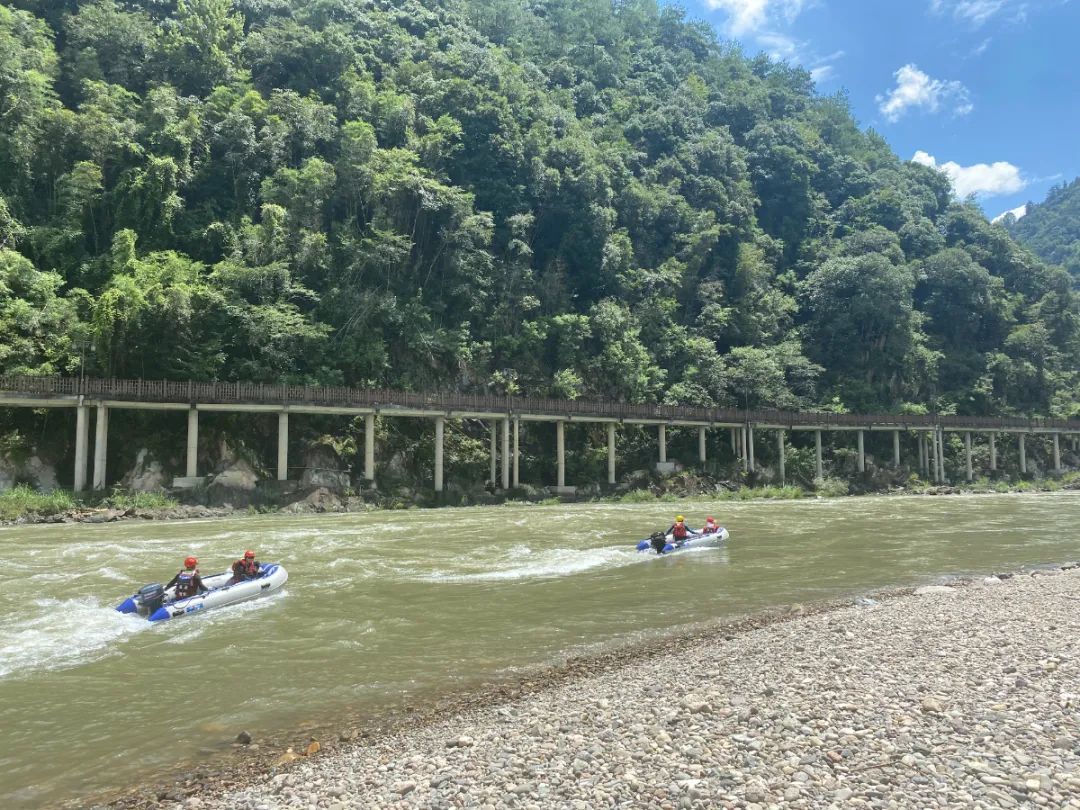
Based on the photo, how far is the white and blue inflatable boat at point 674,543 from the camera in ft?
62.5

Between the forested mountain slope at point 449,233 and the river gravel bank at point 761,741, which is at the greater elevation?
the forested mountain slope at point 449,233

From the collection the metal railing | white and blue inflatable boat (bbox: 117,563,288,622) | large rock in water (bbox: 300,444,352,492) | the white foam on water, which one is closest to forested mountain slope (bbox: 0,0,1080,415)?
the metal railing

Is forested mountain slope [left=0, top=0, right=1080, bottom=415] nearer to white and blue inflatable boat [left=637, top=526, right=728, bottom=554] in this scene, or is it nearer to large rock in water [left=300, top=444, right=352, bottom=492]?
large rock in water [left=300, top=444, right=352, bottom=492]

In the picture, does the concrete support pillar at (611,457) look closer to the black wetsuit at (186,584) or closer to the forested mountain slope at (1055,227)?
the black wetsuit at (186,584)

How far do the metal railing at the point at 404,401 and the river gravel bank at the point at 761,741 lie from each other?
94.1ft

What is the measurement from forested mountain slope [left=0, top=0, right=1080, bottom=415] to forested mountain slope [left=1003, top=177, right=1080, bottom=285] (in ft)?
216

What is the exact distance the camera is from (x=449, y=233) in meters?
48.9

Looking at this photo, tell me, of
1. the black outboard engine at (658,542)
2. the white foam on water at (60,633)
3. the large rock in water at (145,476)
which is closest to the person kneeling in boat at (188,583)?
the white foam on water at (60,633)

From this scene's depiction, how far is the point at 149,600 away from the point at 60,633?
137 centimetres

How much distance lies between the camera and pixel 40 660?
9.70m

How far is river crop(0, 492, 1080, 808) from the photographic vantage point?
752 centimetres

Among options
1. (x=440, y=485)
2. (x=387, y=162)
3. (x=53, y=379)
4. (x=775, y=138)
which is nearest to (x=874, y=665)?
(x=440, y=485)

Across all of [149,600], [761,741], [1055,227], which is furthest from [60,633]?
[1055,227]

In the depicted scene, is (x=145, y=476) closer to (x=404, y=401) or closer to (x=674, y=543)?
(x=404, y=401)
